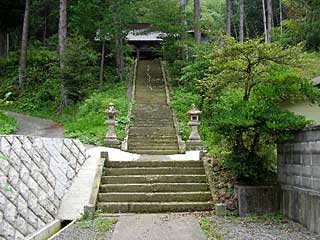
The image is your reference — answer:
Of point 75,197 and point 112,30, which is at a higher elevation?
point 112,30

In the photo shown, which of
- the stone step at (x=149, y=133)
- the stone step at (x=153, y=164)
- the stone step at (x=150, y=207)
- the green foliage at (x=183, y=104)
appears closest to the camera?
the stone step at (x=150, y=207)

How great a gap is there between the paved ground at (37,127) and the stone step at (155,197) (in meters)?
7.66

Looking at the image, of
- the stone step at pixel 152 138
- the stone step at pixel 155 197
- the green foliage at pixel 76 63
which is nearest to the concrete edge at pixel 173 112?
the stone step at pixel 152 138

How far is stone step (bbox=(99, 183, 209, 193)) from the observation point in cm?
885

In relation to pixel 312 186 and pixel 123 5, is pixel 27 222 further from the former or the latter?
pixel 123 5

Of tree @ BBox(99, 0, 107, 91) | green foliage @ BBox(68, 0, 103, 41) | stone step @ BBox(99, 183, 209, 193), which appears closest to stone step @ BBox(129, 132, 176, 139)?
stone step @ BBox(99, 183, 209, 193)

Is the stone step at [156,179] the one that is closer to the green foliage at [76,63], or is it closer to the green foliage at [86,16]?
the green foliage at [76,63]

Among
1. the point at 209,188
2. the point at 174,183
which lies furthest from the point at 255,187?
the point at 174,183

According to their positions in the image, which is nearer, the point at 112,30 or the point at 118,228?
the point at 118,228

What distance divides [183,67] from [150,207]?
13.7 m

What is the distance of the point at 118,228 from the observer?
6.68 meters

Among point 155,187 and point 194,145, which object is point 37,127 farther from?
point 155,187

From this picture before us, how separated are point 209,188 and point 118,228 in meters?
2.66

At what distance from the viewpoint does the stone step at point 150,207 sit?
8141 mm
